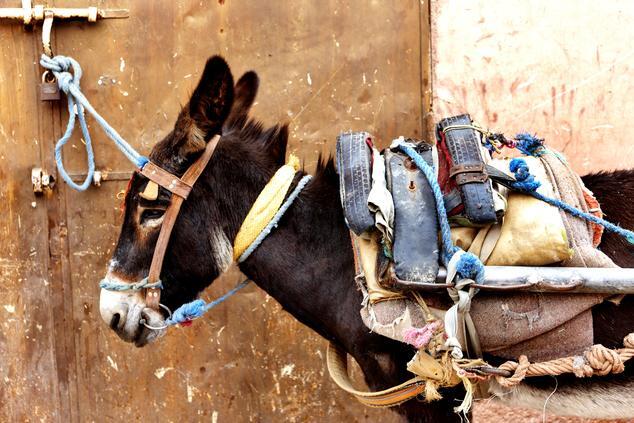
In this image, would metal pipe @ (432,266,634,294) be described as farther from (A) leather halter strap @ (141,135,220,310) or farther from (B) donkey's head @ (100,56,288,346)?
(A) leather halter strap @ (141,135,220,310)

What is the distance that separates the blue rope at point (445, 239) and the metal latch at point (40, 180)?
191 cm

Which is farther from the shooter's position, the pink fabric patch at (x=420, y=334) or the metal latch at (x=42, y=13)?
the metal latch at (x=42, y=13)

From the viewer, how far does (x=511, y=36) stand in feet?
10.4

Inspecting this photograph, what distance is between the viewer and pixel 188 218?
7.27 ft

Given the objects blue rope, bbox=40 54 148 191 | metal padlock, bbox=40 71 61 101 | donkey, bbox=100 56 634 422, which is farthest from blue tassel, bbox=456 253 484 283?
metal padlock, bbox=40 71 61 101

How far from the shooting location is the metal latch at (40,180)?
10.1 feet

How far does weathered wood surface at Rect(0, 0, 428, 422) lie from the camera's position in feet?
10.2

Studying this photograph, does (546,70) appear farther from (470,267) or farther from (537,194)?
(470,267)

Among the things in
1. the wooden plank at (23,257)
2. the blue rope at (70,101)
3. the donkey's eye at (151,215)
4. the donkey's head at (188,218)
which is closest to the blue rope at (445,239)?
the donkey's head at (188,218)

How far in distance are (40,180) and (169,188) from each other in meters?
1.25

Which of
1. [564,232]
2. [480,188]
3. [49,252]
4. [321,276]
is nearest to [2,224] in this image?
[49,252]

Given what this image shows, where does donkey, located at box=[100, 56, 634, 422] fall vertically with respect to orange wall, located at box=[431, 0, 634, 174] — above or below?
below

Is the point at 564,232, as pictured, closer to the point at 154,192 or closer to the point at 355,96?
the point at 154,192

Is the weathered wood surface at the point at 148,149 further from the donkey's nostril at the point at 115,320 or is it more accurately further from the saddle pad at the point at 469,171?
the saddle pad at the point at 469,171
